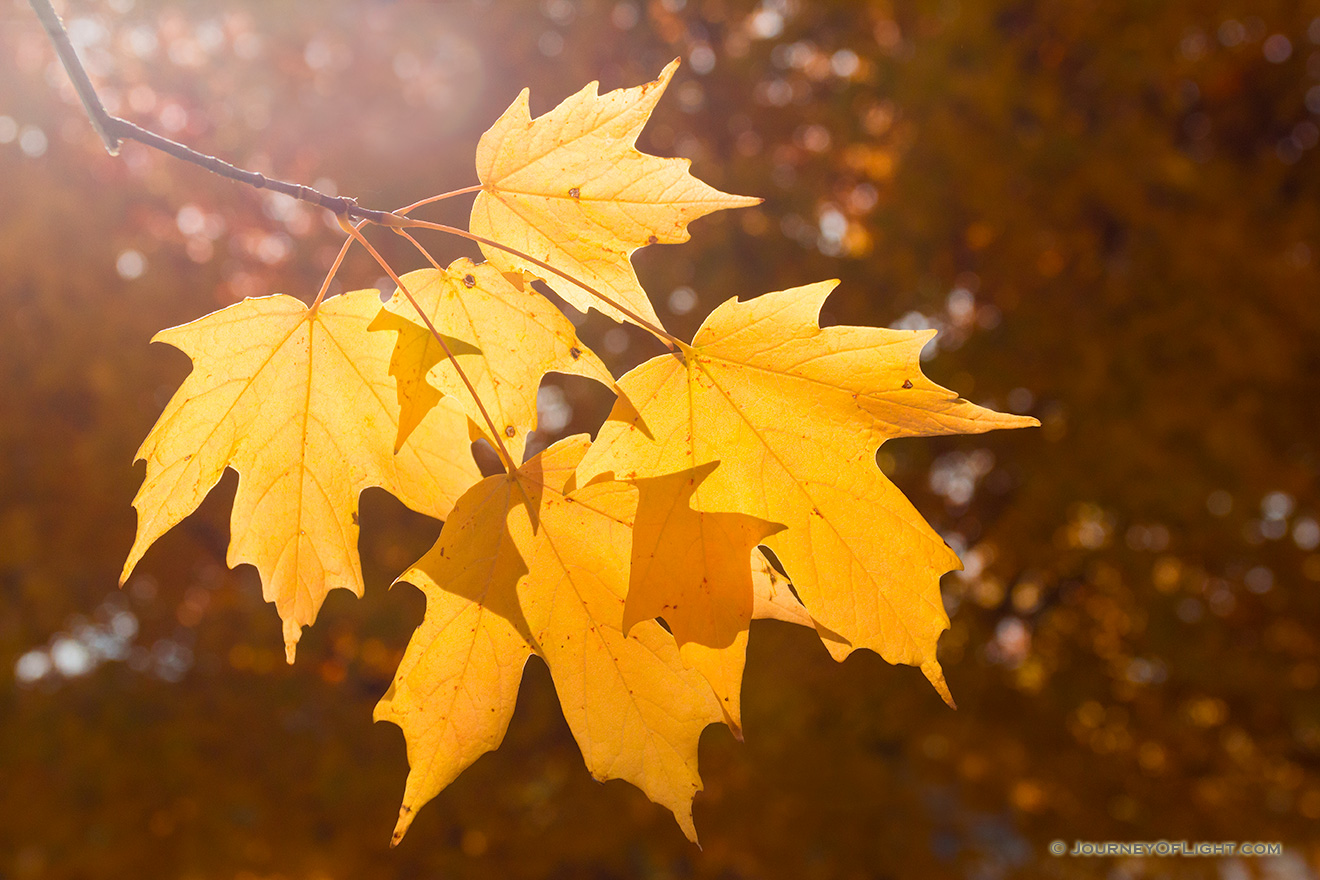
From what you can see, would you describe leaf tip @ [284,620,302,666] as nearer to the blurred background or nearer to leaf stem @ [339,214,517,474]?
leaf stem @ [339,214,517,474]

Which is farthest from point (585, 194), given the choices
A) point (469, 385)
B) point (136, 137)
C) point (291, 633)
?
point (291, 633)

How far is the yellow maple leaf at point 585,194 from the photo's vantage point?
61 cm

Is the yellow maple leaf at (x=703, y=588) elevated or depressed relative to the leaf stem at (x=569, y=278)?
depressed

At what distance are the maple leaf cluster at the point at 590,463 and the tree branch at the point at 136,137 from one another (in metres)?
0.02

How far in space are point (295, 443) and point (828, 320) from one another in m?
2.06

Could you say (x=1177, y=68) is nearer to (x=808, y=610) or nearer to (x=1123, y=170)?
(x=1123, y=170)

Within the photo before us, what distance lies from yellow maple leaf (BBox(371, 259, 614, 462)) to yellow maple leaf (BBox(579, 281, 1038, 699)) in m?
0.07

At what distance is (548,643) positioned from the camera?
633mm

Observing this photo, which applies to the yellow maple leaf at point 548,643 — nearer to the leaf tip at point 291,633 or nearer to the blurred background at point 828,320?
the leaf tip at point 291,633

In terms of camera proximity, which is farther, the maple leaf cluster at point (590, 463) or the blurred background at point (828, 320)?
the blurred background at point (828, 320)

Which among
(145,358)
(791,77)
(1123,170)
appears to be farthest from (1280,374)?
(145,358)

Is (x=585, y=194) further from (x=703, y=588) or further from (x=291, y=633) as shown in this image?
(x=291, y=633)

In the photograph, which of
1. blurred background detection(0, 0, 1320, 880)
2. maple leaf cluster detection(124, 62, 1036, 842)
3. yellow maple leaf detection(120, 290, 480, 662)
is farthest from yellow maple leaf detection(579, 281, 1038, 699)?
blurred background detection(0, 0, 1320, 880)

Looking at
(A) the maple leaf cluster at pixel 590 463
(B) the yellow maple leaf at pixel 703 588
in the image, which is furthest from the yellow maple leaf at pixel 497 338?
(B) the yellow maple leaf at pixel 703 588
